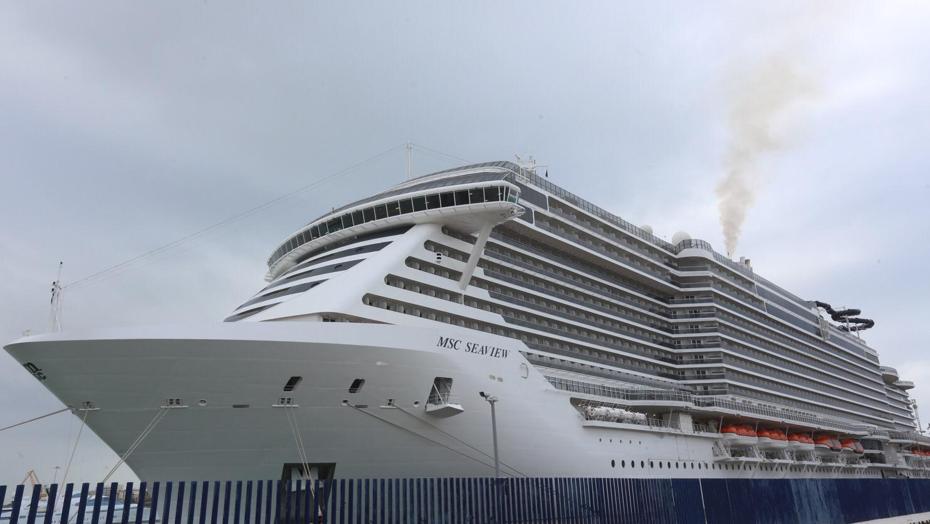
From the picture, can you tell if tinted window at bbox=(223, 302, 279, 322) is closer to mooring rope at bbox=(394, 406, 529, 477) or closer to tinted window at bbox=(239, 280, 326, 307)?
tinted window at bbox=(239, 280, 326, 307)

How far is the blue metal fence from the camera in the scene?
10.4m

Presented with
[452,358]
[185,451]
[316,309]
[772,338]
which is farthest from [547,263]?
[772,338]

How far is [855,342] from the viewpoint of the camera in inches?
2574

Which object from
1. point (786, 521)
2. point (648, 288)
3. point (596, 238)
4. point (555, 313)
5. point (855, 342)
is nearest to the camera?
point (786, 521)

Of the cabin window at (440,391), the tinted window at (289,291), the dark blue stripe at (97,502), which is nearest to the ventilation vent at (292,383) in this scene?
the cabin window at (440,391)

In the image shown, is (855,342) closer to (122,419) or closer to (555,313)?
(555,313)

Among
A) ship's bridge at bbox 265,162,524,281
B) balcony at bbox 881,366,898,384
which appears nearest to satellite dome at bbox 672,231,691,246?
ship's bridge at bbox 265,162,524,281

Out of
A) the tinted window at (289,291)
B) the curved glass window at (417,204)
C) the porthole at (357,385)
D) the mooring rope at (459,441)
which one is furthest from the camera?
the curved glass window at (417,204)

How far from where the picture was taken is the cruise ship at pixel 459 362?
16094mm

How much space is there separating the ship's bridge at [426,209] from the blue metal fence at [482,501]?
33.5ft

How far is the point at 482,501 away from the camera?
13391 mm

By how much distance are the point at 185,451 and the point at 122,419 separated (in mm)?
1739

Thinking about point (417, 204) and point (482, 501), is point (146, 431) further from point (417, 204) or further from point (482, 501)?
point (417, 204)

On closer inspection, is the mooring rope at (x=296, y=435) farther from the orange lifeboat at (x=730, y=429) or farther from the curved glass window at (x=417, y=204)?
the orange lifeboat at (x=730, y=429)
